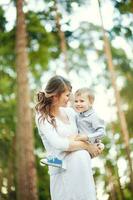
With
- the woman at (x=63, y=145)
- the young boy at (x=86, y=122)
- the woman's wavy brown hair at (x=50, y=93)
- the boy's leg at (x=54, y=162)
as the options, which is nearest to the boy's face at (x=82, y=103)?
the young boy at (x=86, y=122)

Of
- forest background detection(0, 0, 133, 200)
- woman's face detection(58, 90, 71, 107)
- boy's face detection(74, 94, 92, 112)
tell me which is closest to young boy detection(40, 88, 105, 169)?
boy's face detection(74, 94, 92, 112)

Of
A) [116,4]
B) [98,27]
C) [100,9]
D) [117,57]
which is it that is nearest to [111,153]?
[117,57]

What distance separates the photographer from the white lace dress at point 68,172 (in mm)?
3691

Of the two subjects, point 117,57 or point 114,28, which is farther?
point 117,57

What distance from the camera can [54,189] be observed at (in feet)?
12.5

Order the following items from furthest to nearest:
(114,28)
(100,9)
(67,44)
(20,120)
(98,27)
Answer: (98,27)
(67,44)
(100,9)
(114,28)
(20,120)

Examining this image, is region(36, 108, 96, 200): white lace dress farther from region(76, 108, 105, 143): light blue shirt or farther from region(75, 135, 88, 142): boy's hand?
region(76, 108, 105, 143): light blue shirt

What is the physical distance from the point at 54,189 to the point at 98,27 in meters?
17.7

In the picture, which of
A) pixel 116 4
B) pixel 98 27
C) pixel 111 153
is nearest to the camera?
pixel 116 4

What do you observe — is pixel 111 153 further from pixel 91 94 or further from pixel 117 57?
pixel 91 94

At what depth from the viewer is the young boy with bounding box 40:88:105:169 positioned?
3.73 meters

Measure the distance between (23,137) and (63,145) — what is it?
313 inches

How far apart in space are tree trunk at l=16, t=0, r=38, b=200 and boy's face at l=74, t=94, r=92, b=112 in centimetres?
682

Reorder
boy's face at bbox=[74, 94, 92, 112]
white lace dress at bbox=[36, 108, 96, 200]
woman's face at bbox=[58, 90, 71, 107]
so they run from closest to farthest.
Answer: white lace dress at bbox=[36, 108, 96, 200] < woman's face at bbox=[58, 90, 71, 107] < boy's face at bbox=[74, 94, 92, 112]
